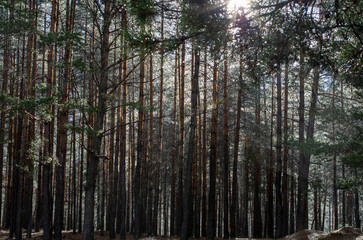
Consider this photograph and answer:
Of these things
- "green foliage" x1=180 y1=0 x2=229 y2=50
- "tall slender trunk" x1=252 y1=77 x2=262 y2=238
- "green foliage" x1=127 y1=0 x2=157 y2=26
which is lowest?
"tall slender trunk" x1=252 y1=77 x2=262 y2=238

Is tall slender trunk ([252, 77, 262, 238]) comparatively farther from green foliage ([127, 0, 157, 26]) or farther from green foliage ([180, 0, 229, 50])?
green foliage ([127, 0, 157, 26])

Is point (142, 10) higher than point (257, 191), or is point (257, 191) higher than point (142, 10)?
point (142, 10)

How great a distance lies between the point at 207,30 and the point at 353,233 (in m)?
7.11

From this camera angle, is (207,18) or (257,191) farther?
(257,191)

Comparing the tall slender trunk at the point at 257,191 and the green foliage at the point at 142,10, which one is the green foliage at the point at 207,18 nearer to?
the green foliage at the point at 142,10

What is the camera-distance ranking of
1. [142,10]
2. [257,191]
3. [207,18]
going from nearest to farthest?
[207,18] → [142,10] → [257,191]

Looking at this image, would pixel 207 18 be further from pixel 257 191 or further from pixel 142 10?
pixel 257 191

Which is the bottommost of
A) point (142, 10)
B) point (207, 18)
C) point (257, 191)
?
point (257, 191)

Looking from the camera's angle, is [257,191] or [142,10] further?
[257,191]

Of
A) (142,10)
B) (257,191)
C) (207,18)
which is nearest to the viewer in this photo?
(207,18)

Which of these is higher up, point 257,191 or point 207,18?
point 207,18

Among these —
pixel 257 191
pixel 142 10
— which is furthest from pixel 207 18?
pixel 257 191

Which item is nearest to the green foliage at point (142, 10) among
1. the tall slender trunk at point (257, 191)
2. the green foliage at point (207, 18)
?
the green foliage at point (207, 18)

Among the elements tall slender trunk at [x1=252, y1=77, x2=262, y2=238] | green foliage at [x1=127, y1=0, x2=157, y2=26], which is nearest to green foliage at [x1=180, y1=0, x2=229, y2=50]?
green foliage at [x1=127, y1=0, x2=157, y2=26]
